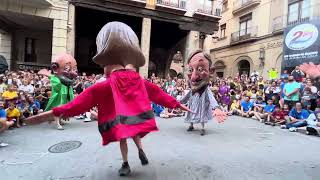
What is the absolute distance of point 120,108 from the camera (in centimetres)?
365

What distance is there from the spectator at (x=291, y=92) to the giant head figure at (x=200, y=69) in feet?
13.7

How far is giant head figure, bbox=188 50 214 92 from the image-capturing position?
6684 millimetres

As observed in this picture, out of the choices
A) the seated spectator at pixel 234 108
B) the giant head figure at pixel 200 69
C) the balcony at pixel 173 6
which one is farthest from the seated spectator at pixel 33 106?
the balcony at pixel 173 6

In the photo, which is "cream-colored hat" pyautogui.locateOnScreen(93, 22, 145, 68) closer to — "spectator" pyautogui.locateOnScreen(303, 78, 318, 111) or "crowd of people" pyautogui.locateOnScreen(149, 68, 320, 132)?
"crowd of people" pyautogui.locateOnScreen(149, 68, 320, 132)

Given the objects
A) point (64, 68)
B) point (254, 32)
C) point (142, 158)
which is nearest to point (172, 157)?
point (142, 158)

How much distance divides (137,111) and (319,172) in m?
2.76

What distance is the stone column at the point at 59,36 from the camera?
48.8 feet

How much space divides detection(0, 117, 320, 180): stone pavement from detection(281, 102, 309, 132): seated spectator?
1435 mm

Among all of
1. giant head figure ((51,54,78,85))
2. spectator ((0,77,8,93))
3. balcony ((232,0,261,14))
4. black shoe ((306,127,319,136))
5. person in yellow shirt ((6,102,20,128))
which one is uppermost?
balcony ((232,0,261,14))

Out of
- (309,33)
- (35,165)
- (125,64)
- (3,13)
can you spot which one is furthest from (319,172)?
(3,13)

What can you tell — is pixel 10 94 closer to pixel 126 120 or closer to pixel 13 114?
pixel 13 114

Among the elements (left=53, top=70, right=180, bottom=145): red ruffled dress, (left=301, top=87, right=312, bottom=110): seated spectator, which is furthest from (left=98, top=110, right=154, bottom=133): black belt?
(left=301, top=87, right=312, bottom=110): seated spectator

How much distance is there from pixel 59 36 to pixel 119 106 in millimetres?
12443

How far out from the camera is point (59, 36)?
49.0ft
